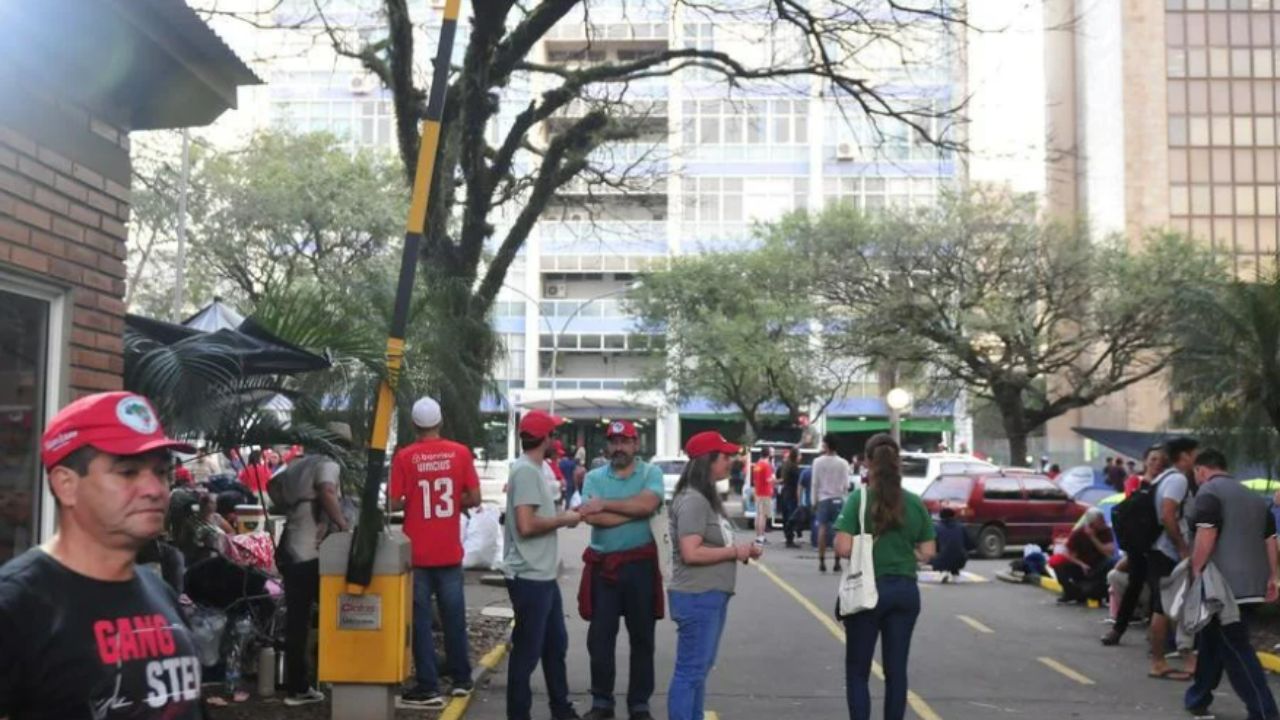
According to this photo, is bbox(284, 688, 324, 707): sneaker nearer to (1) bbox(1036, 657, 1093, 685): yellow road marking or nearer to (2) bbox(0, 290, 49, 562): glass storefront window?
(2) bbox(0, 290, 49, 562): glass storefront window

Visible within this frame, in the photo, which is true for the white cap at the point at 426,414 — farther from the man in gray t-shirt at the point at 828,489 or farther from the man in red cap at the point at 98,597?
the man in gray t-shirt at the point at 828,489

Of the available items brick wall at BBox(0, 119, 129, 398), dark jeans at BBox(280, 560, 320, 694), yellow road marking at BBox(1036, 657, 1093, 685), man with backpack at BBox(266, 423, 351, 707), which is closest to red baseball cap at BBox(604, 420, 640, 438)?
man with backpack at BBox(266, 423, 351, 707)

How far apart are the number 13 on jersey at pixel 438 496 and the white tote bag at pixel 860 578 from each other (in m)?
2.68

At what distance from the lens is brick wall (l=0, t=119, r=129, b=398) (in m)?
5.64

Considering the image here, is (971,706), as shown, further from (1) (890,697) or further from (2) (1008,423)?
(2) (1008,423)

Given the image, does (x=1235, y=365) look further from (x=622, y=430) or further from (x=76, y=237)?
(x=76, y=237)

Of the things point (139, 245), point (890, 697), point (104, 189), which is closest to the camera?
point (104, 189)

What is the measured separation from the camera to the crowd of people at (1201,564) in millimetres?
8625

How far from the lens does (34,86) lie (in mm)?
5820

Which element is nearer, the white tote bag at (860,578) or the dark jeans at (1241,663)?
the white tote bag at (860,578)

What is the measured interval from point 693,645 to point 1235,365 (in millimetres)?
8061

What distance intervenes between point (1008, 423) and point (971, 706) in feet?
103

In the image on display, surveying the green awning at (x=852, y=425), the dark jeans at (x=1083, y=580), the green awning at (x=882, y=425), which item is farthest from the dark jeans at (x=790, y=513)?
the green awning at (x=852, y=425)

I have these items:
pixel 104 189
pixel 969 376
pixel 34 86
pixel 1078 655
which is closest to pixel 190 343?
pixel 104 189
